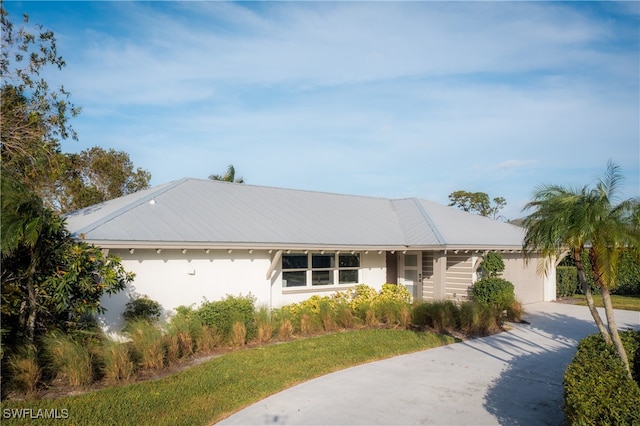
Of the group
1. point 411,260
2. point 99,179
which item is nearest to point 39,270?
point 411,260

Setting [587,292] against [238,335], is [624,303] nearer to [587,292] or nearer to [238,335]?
[587,292]

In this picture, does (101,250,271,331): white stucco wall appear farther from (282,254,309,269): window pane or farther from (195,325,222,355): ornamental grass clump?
(195,325,222,355): ornamental grass clump

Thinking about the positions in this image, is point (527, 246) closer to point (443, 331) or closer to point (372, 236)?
point (443, 331)

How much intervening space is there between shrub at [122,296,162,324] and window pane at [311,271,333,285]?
5.93 metres

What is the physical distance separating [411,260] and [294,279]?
235 inches

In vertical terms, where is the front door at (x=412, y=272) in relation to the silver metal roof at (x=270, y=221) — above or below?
below

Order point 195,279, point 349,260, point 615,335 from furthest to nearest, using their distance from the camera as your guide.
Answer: point 349,260
point 195,279
point 615,335

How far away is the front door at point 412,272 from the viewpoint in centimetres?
1892

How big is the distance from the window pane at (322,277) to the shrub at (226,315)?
13.8 ft

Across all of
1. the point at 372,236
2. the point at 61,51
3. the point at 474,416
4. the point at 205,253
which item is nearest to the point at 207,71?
the point at 61,51

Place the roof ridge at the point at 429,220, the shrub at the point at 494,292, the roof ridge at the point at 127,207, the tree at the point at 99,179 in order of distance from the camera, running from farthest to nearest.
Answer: the tree at the point at 99,179 < the roof ridge at the point at 429,220 < the shrub at the point at 494,292 < the roof ridge at the point at 127,207

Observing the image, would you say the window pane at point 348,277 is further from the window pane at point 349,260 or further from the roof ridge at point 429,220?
the roof ridge at point 429,220

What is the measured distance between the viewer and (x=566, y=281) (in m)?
23.7

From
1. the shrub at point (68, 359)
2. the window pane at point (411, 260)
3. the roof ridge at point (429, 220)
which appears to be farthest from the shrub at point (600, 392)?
the window pane at point (411, 260)
